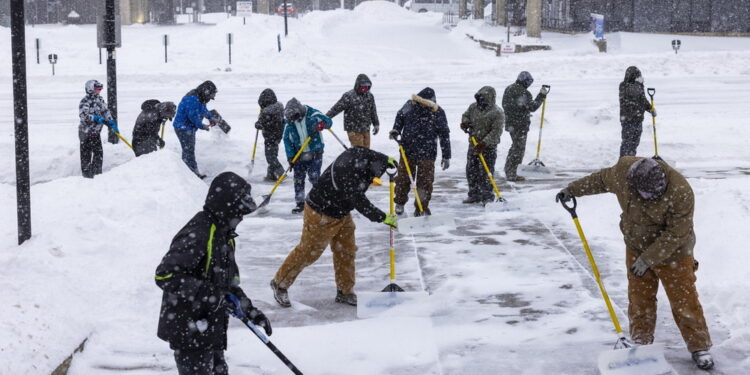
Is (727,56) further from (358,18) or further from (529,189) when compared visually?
(358,18)

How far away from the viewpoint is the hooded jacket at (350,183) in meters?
6.95

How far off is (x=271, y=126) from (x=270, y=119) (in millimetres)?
119

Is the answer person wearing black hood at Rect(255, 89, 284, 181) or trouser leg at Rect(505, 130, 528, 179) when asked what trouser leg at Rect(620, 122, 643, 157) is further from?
person wearing black hood at Rect(255, 89, 284, 181)

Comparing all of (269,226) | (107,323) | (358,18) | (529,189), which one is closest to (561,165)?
(529,189)

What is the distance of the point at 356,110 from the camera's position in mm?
11938

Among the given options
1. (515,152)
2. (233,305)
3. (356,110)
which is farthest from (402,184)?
(233,305)

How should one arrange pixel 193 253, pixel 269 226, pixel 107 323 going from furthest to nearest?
pixel 269 226
pixel 107 323
pixel 193 253

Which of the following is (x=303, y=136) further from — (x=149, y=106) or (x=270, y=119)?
(x=149, y=106)

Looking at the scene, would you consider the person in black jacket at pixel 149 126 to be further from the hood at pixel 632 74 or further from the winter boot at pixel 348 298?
the hood at pixel 632 74

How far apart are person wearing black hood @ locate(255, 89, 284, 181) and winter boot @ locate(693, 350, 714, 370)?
333 inches

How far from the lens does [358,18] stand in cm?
6669

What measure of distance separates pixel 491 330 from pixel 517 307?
0.63 m

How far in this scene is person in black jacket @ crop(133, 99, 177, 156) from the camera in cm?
1265

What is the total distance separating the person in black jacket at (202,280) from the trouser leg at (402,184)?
20.6 feet
